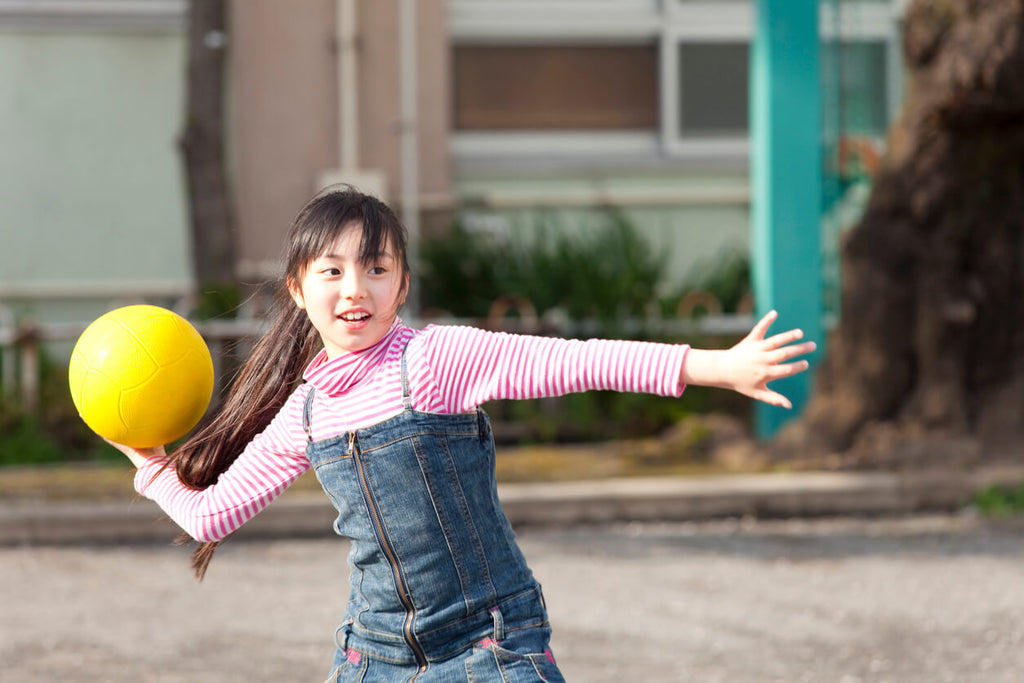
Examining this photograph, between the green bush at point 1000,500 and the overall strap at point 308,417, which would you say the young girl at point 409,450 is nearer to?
the overall strap at point 308,417

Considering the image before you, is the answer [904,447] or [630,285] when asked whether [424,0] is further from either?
[904,447]

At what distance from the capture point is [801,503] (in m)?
7.67

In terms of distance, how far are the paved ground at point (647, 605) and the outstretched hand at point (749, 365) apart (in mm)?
2564

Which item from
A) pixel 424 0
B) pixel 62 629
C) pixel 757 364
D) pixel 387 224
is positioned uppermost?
pixel 424 0

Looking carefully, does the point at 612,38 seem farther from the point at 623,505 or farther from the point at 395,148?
the point at 623,505

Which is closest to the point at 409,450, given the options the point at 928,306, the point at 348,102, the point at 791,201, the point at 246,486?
the point at 246,486

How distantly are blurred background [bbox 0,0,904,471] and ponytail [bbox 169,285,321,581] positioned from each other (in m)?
7.05

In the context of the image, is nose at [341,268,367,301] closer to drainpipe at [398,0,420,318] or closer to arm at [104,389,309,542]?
arm at [104,389,309,542]

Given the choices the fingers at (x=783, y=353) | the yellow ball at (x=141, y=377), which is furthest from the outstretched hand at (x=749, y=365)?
the yellow ball at (x=141, y=377)

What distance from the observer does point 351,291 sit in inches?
102

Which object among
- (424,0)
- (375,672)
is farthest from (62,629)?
(424,0)

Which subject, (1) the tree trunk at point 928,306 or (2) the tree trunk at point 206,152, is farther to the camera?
(2) the tree trunk at point 206,152

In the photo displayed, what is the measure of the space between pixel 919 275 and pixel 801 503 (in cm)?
195

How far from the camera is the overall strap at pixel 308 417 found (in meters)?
2.68
